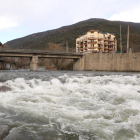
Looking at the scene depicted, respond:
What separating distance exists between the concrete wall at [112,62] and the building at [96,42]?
28419 mm

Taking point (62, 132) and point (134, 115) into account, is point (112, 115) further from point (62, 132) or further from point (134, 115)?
point (62, 132)

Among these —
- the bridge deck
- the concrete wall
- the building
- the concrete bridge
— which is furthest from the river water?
the building

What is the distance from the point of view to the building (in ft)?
261

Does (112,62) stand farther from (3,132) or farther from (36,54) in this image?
(3,132)

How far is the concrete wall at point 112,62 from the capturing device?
42438 millimetres

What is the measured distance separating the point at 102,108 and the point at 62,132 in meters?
3.01

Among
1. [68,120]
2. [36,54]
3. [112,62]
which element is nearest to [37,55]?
[36,54]

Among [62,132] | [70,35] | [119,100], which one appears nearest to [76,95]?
[119,100]

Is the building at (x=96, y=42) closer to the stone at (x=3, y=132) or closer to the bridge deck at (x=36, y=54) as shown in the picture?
the bridge deck at (x=36, y=54)

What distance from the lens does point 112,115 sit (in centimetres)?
643

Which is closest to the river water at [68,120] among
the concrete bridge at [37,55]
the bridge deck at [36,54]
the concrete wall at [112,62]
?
the bridge deck at [36,54]

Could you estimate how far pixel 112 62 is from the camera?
4600 cm

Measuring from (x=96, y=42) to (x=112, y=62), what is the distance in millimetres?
35349

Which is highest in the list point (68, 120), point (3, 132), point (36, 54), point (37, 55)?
point (36, 54)
